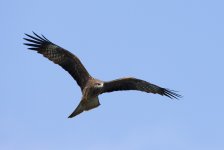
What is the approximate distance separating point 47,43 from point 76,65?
3.39 feet

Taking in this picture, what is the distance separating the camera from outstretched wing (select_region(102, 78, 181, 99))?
511 inches

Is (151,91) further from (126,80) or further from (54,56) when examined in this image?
(54,56)

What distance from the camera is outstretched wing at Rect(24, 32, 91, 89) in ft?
42.0

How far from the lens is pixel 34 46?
42.3 ft

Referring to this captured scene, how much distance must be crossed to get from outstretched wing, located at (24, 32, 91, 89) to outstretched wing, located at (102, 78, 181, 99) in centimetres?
67

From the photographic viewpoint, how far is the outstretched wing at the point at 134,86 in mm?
12969

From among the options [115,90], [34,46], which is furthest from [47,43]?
[115,90]

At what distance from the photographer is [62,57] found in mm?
12922

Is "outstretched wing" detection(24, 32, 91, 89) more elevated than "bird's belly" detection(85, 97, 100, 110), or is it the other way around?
"outstretched wing" detection(24, 32, 91, 89)

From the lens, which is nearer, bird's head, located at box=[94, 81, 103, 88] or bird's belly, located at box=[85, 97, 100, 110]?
bird's belly, located at box=[85, 97, 100, 110]

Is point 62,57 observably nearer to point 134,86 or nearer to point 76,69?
point 76,69

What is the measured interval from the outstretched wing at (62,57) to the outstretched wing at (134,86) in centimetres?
67

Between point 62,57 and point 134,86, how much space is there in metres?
2.17

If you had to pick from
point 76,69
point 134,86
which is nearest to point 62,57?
point 76,69
